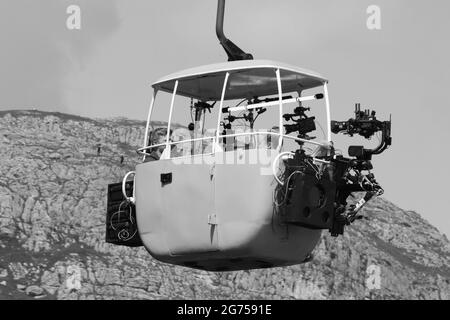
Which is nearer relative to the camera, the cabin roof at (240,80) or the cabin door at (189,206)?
the cabin door at (189,206)

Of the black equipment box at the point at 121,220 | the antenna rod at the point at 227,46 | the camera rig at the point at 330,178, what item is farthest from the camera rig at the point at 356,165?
the black equipment box at the point at 121,220

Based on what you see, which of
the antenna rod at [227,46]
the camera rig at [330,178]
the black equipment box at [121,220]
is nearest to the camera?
the camera rig at [330,178]

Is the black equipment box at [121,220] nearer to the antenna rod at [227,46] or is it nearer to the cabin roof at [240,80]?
the cabin roof at [240,80]

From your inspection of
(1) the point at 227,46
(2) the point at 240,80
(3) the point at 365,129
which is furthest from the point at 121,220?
(3) the point at 365,129

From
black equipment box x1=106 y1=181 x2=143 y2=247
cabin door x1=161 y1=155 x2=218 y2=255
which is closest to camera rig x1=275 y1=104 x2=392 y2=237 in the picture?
cabin door x1=161 y1=155 x2=218 y2=255

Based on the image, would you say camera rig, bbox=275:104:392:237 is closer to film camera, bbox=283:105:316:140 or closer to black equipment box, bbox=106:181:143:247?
film camera, bbox=283:105:316:140
